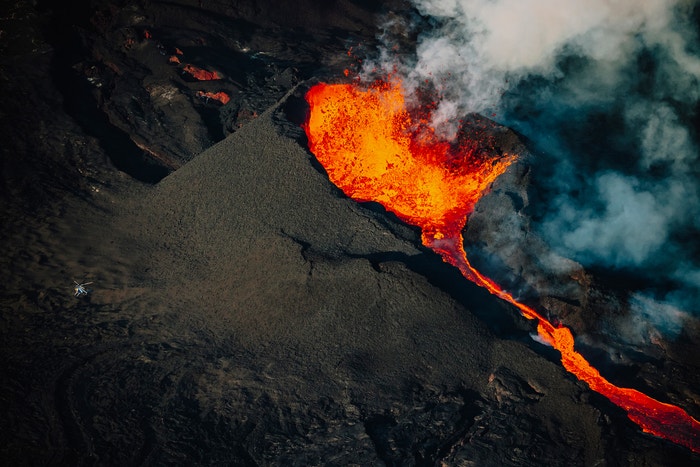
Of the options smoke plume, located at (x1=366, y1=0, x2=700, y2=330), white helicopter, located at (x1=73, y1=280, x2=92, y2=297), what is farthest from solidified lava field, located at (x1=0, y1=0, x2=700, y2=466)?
smoke plume, located at (x1=366, y1=0, x2=700, y2=330)

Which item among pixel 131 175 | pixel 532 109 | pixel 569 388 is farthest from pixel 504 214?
pixel 131 175

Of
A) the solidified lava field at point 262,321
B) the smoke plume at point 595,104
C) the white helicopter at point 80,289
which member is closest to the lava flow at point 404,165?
the solidified lava field at point 262,321

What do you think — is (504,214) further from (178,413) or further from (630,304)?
(178,413)

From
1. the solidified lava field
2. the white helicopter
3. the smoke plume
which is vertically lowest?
the white helicopter

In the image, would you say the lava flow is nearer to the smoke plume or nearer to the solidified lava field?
the solidified lava field

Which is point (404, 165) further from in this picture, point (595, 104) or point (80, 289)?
point (80, 289)

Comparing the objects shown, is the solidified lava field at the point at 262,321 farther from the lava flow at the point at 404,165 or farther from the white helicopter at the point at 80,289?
the lava flow at the point at 404,165
